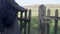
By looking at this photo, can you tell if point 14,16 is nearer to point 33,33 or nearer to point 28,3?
point 33,33

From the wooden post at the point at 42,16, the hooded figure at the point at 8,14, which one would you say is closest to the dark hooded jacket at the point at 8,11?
the hooded figure at the point at 8,14

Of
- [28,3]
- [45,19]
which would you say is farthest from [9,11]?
[28,3]

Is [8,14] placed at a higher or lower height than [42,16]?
higher

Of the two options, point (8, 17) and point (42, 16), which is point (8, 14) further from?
point (42, 16)

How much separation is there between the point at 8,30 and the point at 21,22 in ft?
7.67

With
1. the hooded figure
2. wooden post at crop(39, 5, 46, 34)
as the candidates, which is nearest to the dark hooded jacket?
the hooded figure

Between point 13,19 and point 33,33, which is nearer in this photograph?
point 13,19

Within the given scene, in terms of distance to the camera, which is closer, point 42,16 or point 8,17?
point 8,17

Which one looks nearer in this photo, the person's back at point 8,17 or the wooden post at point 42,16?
the person's back at point 8,17

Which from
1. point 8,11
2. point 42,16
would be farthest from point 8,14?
point 42,16

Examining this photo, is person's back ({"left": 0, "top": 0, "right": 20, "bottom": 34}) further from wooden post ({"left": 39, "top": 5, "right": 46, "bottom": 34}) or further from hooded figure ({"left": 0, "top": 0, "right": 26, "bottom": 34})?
wooden post ({"left": 39, "top": 5, "right": 46, "bottom": 34})

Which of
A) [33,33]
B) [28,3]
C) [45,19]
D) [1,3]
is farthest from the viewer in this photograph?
[28,3]

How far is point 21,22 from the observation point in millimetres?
6129

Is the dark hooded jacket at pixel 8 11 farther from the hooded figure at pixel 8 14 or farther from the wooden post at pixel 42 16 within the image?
the wooden post at pixel 42 16
